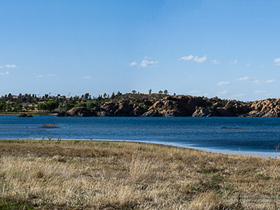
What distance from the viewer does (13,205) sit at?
901 centimetres

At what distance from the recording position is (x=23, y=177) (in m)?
12.8

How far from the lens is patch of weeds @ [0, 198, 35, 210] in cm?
874

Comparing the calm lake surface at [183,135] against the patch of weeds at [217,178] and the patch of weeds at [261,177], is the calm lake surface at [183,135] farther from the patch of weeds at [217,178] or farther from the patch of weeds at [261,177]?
the patch of weeds at [217,178]

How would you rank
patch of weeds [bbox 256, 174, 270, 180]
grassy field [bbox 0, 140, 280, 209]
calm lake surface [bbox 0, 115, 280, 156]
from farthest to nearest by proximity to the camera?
calm lake surface [bbox 0, 115, 280, 156] < patch of weeds [bbox 256, 174, 270, 180] < grassy field [bbox 0, 140, 280, 209]

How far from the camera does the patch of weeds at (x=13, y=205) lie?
8.74 metres

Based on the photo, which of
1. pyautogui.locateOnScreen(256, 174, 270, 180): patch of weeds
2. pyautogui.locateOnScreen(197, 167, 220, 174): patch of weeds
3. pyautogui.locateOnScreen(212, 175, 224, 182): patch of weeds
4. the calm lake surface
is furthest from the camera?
the calm lake surface

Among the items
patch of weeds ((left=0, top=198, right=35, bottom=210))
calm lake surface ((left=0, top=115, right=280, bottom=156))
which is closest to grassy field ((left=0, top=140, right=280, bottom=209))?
patch of weeds ((left=0, top=198, right=35, bottom=210))

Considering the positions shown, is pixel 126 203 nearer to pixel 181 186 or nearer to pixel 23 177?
pixel 181 186

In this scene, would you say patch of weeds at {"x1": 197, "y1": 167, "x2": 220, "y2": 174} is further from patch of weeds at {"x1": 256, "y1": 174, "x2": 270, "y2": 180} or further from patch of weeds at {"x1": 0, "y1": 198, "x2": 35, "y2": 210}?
patch of weeds at {"x1": 0, "y1": 198, "x2": 35, "y2": 210}

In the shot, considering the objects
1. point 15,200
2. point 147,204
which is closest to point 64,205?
point 15,200

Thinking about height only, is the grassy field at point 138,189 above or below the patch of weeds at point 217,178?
above

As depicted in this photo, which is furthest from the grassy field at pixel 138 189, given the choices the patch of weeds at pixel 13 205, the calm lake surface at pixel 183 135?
the calm lake surface at pixel 183 135

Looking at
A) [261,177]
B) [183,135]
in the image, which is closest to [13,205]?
[261,177]

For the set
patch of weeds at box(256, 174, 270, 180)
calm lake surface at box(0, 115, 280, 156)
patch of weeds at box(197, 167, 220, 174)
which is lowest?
calm lake surface at box(0, 115, 280, 156)
